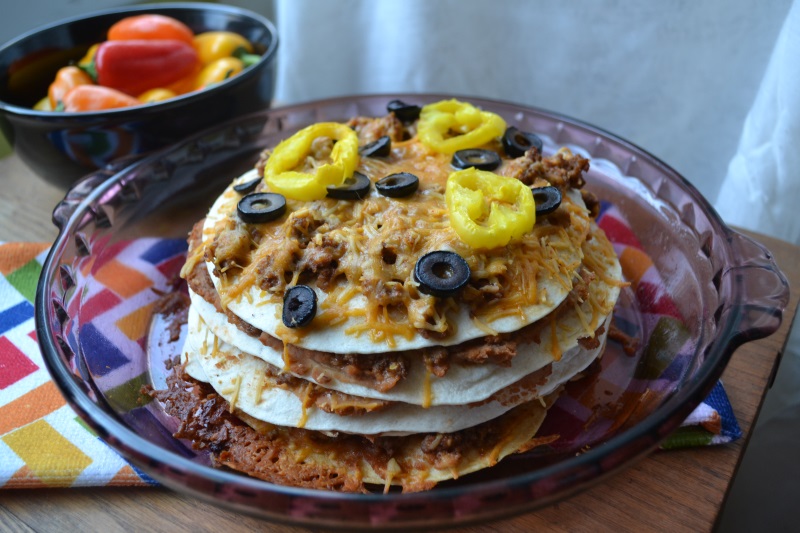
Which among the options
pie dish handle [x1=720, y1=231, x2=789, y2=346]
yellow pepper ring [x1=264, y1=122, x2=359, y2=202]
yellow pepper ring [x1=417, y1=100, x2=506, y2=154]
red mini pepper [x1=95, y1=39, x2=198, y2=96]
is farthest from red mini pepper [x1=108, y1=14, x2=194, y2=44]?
pie dish handle [x1=720, y1=231, x2=789, y2=346]

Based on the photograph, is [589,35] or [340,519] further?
[589,35]

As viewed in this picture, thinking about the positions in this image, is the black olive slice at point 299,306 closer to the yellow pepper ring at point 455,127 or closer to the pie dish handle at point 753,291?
the yellow pepper ring at point 455,127

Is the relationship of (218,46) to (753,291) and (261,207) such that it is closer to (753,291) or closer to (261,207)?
(261,207)

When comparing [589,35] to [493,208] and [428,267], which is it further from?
[428,267]

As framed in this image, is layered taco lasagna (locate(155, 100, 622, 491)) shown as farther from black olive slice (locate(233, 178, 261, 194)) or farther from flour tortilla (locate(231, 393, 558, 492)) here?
black olive slice (locate(233, 178, 261, 194))

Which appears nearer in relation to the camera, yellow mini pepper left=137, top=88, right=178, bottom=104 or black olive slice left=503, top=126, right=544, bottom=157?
black olive slice left=503, top=126, right=544, bottom=157

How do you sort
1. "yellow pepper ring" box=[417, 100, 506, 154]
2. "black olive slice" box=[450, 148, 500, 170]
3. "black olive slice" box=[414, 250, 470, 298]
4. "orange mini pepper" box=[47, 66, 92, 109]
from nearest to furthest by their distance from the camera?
"black olive slice" box=[414, 250, 470, 298] < "black olive slice" box=[450, 148, 500, 170] < "yellow pepper ring" box=[417, 100, 506, 154] < "orange mini pepper" box=[47, 66, 92, 109]

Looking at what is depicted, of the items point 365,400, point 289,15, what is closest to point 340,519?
point 365,400
